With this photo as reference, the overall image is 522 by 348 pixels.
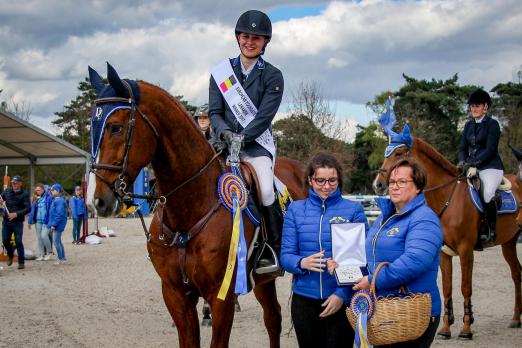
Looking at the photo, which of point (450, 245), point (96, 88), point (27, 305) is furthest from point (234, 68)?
point (27, 305)

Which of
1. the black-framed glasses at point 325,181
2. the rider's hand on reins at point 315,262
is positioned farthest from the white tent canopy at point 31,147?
the rider's hand on reins at point 315,262

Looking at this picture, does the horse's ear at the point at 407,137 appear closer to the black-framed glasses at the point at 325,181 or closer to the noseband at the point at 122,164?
the black-framed glasses at the point at 325,181

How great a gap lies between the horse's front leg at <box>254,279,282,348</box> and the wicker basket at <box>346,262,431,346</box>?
2595 millimetres

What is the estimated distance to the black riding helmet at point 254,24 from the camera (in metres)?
4.96

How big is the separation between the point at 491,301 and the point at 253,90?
6.83 meters

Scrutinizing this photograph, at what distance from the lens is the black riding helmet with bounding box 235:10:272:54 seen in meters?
4.96

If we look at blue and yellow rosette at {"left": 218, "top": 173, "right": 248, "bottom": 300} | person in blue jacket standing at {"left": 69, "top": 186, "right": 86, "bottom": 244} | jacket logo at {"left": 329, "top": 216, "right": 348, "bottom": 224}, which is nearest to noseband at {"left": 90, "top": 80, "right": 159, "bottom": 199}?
blue and yellow rosette at {"left": 218, "top": 173, "right": 248, "bottom": 300}

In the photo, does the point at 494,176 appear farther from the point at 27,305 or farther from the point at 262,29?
the point at 27,305

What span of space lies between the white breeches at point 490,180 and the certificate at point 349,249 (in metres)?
5.22

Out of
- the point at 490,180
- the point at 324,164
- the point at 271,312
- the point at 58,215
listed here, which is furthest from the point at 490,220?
the point at 58,215

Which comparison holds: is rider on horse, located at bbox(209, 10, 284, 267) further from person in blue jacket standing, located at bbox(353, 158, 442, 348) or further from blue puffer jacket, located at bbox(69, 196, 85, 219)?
blue puffer jacket, located at bbox(69, 196, 85, 219)

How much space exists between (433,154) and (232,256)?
15.7 feet

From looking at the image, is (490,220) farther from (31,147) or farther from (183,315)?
(31,147)

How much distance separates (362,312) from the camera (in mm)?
3213
